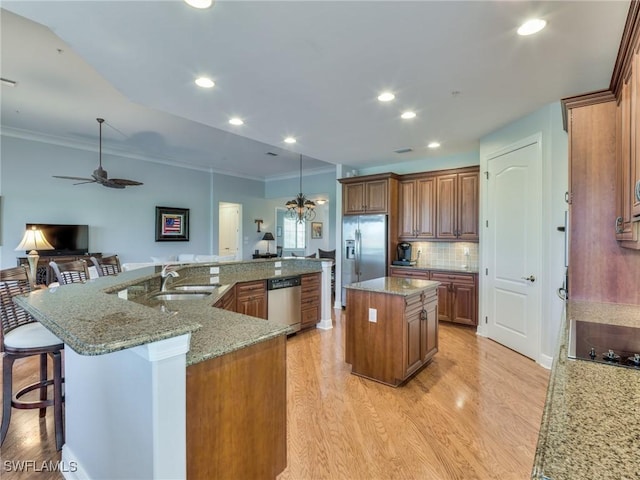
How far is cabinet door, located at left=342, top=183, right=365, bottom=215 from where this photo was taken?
228 inches

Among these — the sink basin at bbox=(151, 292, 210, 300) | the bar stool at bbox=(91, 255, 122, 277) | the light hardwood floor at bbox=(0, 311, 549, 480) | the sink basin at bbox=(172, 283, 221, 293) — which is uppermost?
the bar stool at bbox=(91, 255, 122, 277)

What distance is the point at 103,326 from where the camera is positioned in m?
1.11

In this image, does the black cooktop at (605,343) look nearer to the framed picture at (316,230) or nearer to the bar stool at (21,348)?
the bar stool at (21,348)

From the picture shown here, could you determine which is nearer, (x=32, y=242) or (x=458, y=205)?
(x=32, y=242)

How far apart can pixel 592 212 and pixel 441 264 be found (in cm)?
348

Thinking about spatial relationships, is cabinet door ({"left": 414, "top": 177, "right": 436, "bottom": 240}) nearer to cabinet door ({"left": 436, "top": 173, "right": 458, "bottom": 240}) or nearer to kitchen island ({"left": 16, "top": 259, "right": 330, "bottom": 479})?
cabinet door ({"left": 436, "top": 173, "right": 458, "bottom": 240})

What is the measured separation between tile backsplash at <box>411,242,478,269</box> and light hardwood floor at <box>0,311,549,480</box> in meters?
2.00

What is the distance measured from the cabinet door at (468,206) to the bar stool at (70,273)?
16.4ft

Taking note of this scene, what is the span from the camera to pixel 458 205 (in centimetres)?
502

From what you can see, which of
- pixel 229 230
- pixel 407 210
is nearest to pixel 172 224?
pixel 229 230

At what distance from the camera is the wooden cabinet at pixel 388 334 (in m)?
2.86

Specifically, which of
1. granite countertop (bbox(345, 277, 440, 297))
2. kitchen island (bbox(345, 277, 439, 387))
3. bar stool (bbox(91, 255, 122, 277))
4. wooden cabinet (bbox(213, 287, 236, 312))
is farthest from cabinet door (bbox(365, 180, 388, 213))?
bar stool (bbox(91, 255, 122, 277))

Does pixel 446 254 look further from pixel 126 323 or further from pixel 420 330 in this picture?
pixel 126 323

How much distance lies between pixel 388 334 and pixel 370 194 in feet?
10.7
